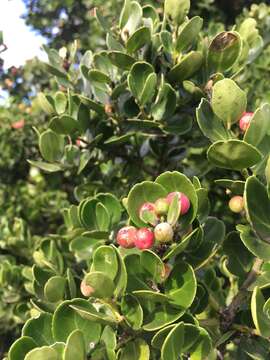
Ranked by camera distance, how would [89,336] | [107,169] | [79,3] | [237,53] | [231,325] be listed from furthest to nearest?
[79,3], [107,169], [237,53], [231,325], [89,336]

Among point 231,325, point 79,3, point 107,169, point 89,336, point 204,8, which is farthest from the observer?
point 79,3

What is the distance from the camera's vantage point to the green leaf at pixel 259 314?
89cm

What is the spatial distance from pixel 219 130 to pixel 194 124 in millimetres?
545

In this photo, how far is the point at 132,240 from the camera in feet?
3.54

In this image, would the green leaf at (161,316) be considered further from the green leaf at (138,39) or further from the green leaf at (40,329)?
the green leaf at (138,39)

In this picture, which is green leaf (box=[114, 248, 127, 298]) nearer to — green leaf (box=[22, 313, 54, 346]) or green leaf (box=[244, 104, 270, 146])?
green leaf (box=[22, 313, 54, 346])

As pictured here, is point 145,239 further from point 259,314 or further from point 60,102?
point 60,102

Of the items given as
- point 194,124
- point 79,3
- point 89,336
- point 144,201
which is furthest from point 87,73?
point 79,3

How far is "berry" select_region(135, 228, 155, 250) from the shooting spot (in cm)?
102

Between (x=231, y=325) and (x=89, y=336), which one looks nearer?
(x=89, y=336)

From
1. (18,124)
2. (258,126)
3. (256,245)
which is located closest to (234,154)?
(258,126)

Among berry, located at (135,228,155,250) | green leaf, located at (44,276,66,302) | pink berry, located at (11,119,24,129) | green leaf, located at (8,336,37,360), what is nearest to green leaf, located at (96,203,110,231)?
green leaf, located at (44,276,66,302)

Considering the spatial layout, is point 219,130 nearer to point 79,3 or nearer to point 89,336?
point 89,336

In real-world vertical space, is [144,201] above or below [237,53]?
below
